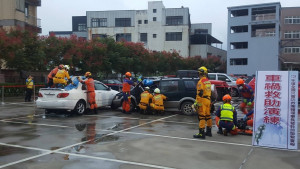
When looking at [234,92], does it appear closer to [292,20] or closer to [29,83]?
[29,83]

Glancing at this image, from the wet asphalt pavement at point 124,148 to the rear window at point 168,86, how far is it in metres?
2.86

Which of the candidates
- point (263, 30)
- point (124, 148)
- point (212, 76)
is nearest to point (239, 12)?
point (263, 30)

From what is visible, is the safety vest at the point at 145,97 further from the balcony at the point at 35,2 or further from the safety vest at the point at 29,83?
the balcony at the point at 35,2

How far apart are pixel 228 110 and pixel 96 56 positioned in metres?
A: 20.8

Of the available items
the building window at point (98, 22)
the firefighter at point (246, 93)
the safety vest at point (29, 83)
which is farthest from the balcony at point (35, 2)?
the firefighter at point (246, 93)

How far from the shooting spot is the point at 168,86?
531 inches

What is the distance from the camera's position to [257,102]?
769cm

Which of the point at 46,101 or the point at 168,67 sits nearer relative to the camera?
the point at 46,101

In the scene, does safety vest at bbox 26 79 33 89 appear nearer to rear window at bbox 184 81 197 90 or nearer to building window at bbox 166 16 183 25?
rear window at bbox 184 81 197 90

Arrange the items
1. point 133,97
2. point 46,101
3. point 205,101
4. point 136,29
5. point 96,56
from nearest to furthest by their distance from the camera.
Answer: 1. point 205,101
2. point 46,101
3. point 133,97
4. point 96,56
5. point 136,29

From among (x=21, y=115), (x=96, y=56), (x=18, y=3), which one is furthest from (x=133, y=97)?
(x=18, y=3)

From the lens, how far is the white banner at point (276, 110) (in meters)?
7.23

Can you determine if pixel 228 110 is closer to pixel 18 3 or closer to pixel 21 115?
pixel 21 115

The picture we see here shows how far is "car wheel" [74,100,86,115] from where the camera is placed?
1245cm
